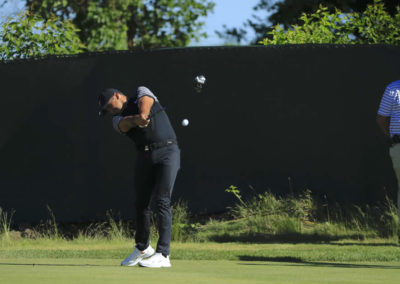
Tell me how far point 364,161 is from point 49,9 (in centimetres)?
1581

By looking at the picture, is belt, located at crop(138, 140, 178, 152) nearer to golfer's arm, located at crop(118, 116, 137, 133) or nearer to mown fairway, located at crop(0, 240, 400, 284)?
golfer's arm, located at crop(118, 116, 137, 133)

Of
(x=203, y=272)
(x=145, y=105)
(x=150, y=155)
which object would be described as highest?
(x=145, y=105)

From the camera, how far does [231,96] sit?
10258 millimetres

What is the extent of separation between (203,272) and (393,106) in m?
3.04

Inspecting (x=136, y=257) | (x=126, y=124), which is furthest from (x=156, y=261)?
(x=126, y=124)

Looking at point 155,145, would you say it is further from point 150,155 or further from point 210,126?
point 210,126

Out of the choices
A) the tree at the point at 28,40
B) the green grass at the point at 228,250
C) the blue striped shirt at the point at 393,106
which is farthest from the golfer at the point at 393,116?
the tree at the point at 28,40

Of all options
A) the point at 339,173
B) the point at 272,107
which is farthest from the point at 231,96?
the point at 339,173

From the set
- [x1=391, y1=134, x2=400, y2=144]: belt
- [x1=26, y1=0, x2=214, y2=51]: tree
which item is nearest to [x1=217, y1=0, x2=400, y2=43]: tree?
[x1=26, y1=0, x2=214, y2=51]: tree

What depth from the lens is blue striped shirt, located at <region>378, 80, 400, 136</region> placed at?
25.9ft

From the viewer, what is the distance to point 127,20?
1014 inches

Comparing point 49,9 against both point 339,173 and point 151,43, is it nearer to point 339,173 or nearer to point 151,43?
point 151,43

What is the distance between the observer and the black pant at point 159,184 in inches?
260

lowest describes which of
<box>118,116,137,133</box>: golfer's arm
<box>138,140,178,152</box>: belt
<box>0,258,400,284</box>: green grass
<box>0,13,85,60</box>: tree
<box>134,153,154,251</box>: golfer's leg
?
<box>0,258,400,284</box>: green grass
